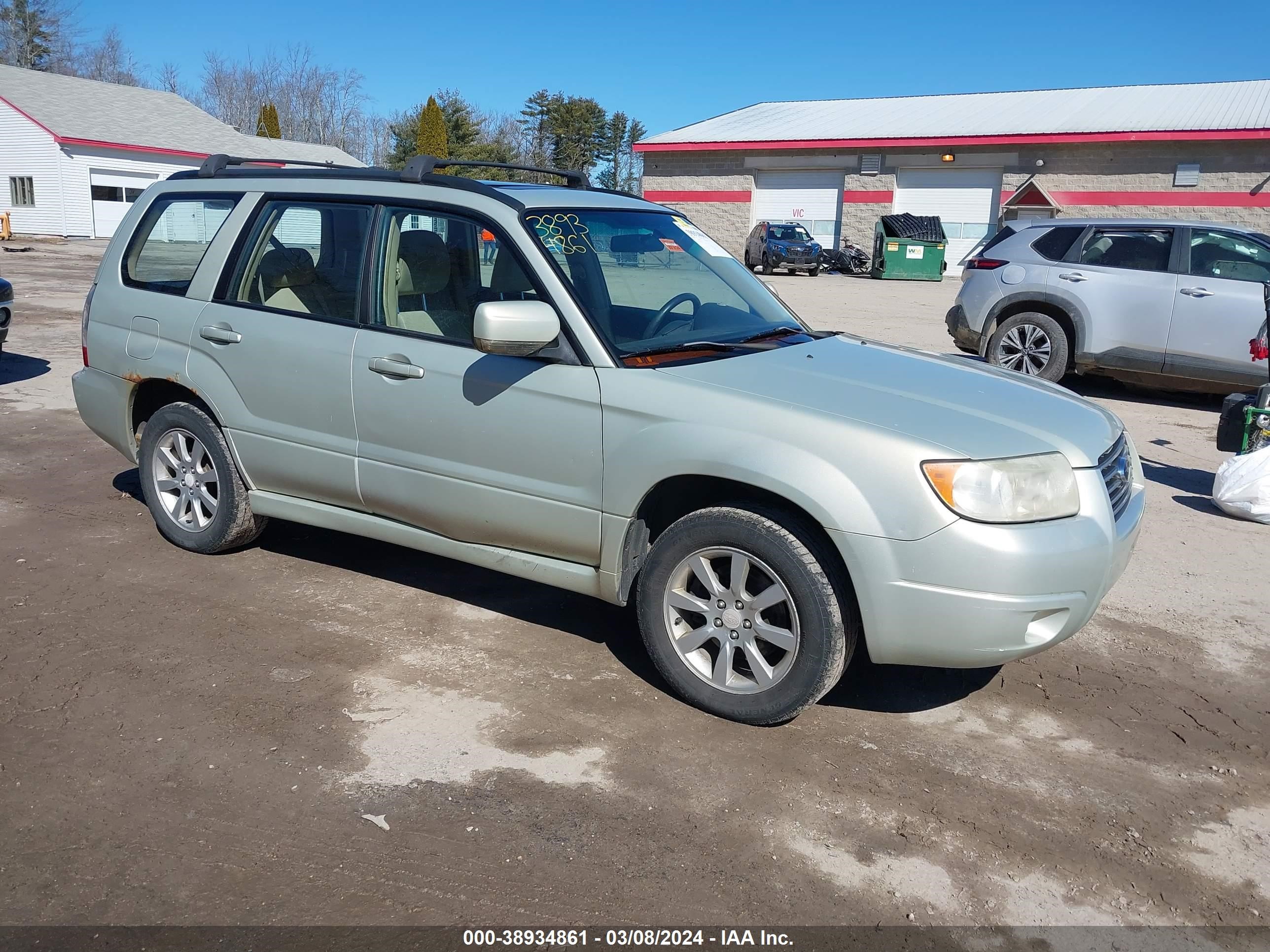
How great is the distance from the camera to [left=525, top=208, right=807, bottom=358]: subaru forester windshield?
4145 millimetres

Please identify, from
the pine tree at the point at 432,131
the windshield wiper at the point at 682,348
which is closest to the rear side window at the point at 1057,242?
the windshield wiper at the point at 682,348

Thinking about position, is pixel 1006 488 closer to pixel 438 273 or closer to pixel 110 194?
pixel 438 273

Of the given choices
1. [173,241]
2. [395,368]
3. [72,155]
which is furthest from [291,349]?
[72,155]

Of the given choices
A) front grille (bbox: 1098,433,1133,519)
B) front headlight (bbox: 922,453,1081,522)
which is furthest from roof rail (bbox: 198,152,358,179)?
front grille (bbox: 1098,433,1133,519)

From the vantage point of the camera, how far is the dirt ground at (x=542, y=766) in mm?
2854

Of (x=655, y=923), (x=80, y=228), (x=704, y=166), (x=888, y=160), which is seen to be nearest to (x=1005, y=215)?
(x=888, y=160)

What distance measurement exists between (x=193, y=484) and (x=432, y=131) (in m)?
45.3

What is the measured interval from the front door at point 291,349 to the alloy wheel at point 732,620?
1.63 meters

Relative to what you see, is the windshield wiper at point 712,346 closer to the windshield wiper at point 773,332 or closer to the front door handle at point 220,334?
the windshield wiper at point 773,332

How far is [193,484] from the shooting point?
5.25 metres

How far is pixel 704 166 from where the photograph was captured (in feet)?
133

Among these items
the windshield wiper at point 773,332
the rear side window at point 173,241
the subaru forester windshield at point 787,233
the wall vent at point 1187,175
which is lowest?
the windshield wiper at point 773,332

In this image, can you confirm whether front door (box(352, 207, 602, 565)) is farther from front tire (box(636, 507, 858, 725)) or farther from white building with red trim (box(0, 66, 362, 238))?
white building with red trim (box(0, 66, 362, 238))

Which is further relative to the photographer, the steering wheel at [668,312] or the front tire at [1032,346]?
the front tire at [1032,346]
